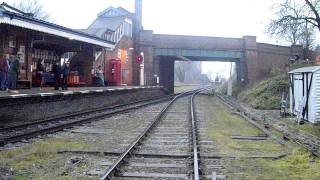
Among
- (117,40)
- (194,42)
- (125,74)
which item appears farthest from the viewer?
(194,42)

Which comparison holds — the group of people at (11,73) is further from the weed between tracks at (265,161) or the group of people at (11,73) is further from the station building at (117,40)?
the station building at (117,40)

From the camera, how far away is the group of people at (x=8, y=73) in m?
21.3

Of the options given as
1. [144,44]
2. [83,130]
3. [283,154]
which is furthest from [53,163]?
[144,44]

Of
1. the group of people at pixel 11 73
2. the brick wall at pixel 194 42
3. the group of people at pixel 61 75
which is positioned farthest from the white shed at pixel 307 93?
the brick wall at pixel 194 42

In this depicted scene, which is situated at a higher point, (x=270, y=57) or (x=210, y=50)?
(x=210, y=50)

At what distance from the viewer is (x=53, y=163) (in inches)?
381

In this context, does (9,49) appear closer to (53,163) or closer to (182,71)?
(53,163)

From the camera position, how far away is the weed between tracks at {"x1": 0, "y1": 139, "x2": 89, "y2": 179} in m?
8.71

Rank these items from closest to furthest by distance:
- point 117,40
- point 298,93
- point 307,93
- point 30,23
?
point 307,93 < point 298,93 < point 30,23 < point 117,40

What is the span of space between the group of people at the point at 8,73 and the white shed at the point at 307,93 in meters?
12.2

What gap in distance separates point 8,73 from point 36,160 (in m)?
12.8

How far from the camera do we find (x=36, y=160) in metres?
10.0

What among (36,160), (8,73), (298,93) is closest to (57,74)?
(8,73)

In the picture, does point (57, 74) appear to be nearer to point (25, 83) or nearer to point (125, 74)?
point (25, 83)
